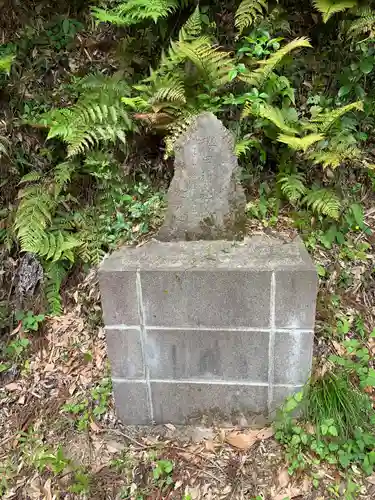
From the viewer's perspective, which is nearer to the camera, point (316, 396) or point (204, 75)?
point (316, 396)

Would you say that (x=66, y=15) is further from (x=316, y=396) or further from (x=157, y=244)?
(x=316, y=396)

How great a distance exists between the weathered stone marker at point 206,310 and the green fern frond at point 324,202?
683 millimetres

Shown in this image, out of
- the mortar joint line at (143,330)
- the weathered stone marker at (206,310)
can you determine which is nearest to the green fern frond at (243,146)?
the weathered stone marker at (206,310)

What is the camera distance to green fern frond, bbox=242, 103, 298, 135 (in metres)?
3.33

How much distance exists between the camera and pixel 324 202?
134 inches

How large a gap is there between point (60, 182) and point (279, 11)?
7.95 feet

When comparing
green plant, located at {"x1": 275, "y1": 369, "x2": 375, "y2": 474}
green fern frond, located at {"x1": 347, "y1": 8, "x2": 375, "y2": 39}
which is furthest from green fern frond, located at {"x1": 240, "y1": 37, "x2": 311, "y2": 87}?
green plant, located at {"x1": 275, "y1": 369, "x2": 375, "y2": 474}

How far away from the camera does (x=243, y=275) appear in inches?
98.7

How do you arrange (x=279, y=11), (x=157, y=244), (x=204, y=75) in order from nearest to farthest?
(x=157, y=244) → (x=204, y=75) → (x=279, y=11)

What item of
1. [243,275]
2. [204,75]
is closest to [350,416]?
[243,275]

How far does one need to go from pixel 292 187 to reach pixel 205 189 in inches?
36.6

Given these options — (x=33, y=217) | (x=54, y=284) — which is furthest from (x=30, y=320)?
(x=33, y=217)

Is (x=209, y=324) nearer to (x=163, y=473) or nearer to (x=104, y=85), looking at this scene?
(x=163, y=473)

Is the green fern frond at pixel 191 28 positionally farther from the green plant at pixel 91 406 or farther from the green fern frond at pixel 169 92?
the green plant at pixel 91 406
